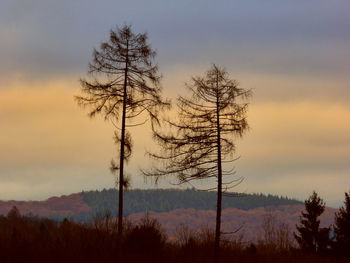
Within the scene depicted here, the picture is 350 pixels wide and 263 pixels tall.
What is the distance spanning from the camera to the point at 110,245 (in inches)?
958

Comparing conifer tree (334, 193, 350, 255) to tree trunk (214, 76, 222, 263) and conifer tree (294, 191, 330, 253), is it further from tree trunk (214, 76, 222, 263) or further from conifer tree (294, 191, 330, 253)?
tree trunk (214, 76, 222, 263)

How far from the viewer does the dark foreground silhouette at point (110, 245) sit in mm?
22812

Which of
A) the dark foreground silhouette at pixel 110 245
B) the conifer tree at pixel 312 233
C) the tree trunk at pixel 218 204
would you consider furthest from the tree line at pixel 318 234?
the tree trunk at pixel 218 204

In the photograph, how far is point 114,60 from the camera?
3556cm

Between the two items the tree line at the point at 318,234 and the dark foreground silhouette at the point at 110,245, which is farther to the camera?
the tree line at the point at 318,234

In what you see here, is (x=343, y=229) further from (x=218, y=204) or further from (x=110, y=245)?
(x=110, y=245)

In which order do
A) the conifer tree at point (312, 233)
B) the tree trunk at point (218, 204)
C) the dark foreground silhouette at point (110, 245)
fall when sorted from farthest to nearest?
the conifer tree at point (312, 233) < the tree trunk at point (218, 204) < the dark foreground silhouette at point (110, 245)

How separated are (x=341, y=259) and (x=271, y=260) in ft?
36.4

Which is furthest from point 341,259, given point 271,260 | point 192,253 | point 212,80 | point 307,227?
point 212,80

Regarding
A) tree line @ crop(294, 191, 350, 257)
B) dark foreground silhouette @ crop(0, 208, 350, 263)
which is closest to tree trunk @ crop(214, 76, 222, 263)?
dark foreground silhouette @ crop(0, 208, 350, 263)

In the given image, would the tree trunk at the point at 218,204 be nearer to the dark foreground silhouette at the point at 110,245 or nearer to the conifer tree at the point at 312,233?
the dark foreground silhouette at the point at 110,245

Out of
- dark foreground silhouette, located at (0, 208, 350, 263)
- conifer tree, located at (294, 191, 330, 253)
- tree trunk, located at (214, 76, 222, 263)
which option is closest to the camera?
dark foreground silhouette, located at (0, 208, 350, 263)

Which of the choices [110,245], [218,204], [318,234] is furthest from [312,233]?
[110,245]

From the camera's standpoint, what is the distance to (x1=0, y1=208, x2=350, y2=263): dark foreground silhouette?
2281 centimetres
